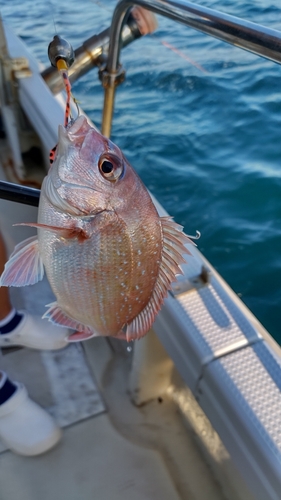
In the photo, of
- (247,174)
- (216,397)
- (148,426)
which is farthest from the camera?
(247,174)

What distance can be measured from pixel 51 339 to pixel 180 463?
31.6 inches

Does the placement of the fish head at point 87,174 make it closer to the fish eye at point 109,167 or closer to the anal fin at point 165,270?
the fish eye at point 109,167

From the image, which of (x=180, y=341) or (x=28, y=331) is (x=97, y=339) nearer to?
(x=28, y=331)

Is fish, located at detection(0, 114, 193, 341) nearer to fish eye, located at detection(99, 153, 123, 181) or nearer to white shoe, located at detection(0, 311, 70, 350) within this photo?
fish eye, located at detection(99, 153, 123, 181)

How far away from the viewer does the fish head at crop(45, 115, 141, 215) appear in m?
0.80

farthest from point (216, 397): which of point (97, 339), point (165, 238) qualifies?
point (97, 339)

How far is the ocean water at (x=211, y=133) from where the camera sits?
3034mm

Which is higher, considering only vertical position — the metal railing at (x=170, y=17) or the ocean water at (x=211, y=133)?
the metal railing at (x=170, y=17)

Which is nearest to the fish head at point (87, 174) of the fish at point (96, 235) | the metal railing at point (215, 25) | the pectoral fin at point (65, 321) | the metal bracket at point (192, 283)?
the fish at point (96, 235)

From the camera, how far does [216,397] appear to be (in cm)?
122

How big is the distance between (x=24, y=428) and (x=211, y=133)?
3.55 meters

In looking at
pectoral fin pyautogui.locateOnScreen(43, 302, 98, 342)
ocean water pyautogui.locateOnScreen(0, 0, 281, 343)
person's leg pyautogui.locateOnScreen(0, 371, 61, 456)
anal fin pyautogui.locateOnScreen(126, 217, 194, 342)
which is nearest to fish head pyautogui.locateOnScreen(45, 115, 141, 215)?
anal fin pyautogui.locateOnScreen(126, 217, 194, 342)

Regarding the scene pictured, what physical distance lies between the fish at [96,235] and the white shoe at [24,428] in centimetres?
97

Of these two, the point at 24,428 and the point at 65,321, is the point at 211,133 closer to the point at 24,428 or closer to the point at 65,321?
the point at 24,428
